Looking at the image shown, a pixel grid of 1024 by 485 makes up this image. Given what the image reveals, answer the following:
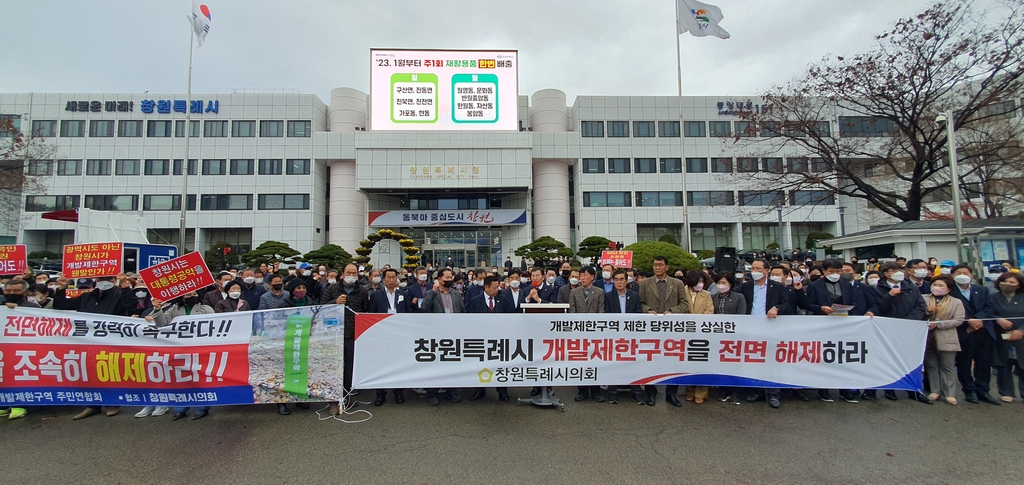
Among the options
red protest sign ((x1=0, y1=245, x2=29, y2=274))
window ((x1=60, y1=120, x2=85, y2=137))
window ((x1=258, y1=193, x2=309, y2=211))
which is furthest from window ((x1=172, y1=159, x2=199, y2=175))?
red protest sign ((x1=0, y1=245, x2=29, y2=274))

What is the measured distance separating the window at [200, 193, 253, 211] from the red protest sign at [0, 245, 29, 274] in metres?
26.1

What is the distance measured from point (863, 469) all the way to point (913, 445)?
942 millimetres

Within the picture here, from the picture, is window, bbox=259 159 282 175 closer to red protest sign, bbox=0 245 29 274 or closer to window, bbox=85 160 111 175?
window, bbox=85 160 111 175

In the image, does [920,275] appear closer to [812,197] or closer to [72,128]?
[812,197]

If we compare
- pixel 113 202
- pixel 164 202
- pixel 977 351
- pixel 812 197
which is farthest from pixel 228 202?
pixel 812 197

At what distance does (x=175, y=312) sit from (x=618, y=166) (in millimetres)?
35426

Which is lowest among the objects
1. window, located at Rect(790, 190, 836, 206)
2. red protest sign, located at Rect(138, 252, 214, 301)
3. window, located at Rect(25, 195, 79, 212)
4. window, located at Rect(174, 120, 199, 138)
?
red protest sign, located at Rect(138, 252, 214, 301)

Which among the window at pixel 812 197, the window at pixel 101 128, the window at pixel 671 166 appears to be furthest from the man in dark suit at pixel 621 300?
the window at pixel 101 128

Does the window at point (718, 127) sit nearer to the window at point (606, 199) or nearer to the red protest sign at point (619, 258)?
the window at point (606, 199)

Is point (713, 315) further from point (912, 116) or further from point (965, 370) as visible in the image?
point (912, 116)

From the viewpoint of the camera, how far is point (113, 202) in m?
34.8

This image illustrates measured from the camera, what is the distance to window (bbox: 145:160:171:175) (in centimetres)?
3509

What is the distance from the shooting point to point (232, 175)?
35.4 meters

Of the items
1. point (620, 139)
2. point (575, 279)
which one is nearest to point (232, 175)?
point (620, 139)
